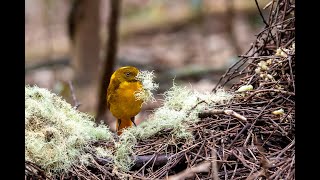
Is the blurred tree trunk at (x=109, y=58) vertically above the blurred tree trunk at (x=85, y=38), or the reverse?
the blurred tree trunk at (x=85, y=38)

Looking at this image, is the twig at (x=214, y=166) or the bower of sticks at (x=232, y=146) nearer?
the twig at (x=214, y=166)

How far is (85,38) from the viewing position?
646 cm

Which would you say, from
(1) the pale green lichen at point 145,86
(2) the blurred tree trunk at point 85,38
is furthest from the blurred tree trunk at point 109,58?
(1) the pale green lichen at point 145,86

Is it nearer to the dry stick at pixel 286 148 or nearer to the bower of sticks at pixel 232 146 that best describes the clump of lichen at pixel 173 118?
the bower of sticks at pixel 232 146

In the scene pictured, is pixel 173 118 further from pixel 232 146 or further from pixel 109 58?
pixel 109 58

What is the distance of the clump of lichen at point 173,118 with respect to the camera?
254 cm

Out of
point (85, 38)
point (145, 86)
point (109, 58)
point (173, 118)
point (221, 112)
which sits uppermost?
point (85, 38)

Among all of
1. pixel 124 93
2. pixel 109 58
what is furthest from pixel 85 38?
pixel 124 93

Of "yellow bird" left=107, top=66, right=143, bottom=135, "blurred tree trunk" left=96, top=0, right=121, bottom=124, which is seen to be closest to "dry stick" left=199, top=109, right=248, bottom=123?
"yellow bird" left=107, top=66, right=143, bottom=135

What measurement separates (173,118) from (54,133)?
0.60 metres

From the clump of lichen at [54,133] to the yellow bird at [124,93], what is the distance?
0.45 meters

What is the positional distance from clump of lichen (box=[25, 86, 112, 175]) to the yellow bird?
0.45 meters
